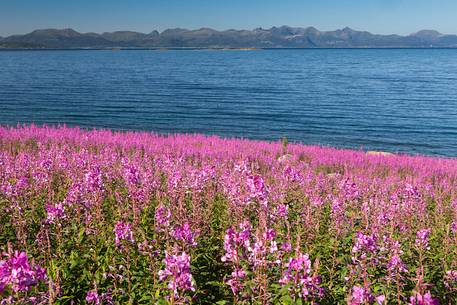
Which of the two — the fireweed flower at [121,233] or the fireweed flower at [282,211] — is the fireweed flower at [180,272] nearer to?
the fireweed flower at [121,233]

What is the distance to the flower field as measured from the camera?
3.55m

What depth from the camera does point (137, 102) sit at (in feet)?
151

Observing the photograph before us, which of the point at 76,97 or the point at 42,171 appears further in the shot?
the point at 76,97

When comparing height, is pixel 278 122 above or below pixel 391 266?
below

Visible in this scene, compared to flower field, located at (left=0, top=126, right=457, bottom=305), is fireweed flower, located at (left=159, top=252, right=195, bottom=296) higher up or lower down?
higher up

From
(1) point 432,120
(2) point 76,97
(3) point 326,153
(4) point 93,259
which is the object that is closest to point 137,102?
(2) point 76,97

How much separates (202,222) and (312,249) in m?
1.58

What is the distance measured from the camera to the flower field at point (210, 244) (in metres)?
3.55

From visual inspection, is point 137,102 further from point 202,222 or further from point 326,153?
point 202,222

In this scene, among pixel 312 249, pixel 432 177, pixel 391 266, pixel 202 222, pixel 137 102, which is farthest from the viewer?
pixel 137 102

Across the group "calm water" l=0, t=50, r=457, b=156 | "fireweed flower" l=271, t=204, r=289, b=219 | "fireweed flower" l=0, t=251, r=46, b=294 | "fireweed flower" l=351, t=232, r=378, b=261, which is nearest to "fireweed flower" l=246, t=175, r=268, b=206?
"fireweed flower" l=271, t=204, r=289, b=219

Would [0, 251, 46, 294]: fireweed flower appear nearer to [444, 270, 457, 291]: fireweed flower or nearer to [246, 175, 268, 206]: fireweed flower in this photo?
[246, 175, 268, 206]: fireweed flower

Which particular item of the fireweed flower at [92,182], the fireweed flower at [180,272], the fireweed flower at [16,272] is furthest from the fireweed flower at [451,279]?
the fireweed flower at [92,182]

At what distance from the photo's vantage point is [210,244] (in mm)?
5859
